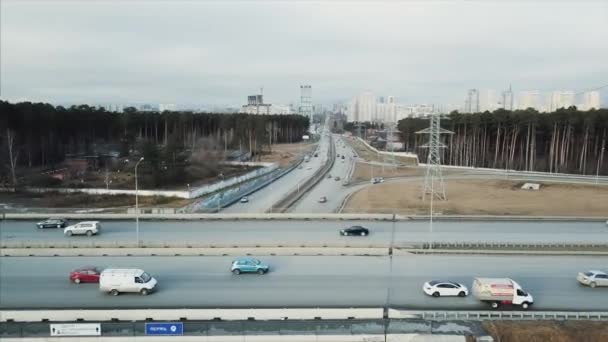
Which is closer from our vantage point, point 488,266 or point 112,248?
point 488,266

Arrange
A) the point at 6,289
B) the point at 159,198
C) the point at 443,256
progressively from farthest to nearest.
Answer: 1. the point at 159,198
2. the point at 443,256
3. the point at 6,289

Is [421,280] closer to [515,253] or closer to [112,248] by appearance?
[515,253]

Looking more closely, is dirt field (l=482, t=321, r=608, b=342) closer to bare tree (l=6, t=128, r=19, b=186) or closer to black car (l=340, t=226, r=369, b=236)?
black car (l=340, t=226, r=369, b=236)

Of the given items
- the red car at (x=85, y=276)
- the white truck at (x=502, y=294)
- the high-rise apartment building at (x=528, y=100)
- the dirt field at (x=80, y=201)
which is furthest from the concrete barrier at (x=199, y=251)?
the high-rise apartment building at (x=528, y=100)

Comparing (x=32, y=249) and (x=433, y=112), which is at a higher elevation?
(x=433, y=112)

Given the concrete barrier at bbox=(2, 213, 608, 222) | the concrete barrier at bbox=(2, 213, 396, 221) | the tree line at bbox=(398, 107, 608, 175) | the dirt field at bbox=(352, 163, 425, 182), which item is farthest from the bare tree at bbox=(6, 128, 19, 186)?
the tree line at bbox=(398, 107, 608, 175)

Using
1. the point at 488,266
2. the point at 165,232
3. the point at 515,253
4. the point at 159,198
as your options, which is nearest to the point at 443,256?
the point at 488,266

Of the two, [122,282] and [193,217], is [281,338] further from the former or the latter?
[193,217]

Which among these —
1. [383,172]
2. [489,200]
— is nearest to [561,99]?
[383,172]

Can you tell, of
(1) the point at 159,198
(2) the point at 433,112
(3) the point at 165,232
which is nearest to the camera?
(3) the point at 165,232
